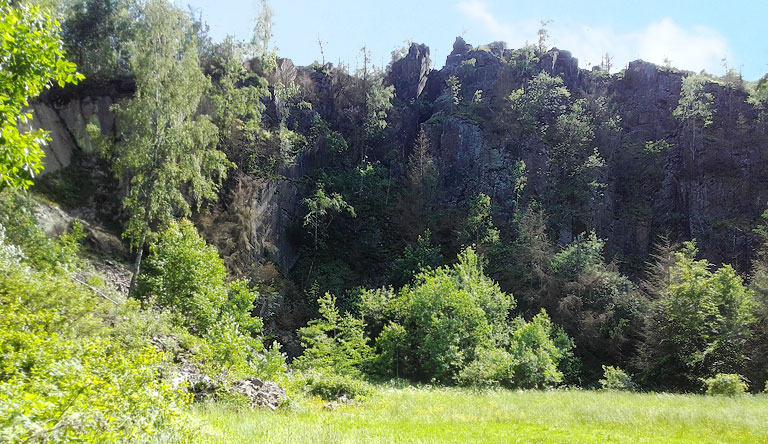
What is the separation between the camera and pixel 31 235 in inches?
686

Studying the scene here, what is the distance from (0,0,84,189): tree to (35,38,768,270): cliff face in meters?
32.2

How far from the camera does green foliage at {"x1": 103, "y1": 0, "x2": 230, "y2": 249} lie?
900 inches

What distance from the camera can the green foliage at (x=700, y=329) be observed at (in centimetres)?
2428

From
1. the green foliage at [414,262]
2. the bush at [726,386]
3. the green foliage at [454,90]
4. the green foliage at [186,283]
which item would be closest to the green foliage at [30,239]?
the green foliage at [186,283]

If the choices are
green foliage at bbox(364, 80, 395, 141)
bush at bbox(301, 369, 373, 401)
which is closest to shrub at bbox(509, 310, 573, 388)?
bush at bbox(301, 369, 373, 401)

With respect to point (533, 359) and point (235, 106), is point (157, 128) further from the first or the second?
point (533, 359)

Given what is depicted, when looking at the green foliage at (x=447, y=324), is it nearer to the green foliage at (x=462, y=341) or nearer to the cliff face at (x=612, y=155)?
the green foliage at (x=462, y=341)

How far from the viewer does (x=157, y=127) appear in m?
23.2

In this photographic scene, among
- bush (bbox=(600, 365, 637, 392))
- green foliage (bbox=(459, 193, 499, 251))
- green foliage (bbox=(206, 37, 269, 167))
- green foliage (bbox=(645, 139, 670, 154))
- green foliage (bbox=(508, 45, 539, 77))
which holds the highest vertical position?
green foliage (bbox=(508, 45, 539, 77))

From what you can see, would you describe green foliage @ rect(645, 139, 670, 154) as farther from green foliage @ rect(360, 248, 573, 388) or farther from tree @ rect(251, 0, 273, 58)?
tree @ rect(251, 0, 273, 58)

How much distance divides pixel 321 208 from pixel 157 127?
19.4 meters

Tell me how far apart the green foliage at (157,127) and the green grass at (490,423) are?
15400mm

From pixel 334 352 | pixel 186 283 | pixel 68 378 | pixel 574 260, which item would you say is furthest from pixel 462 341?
pixel 68 378

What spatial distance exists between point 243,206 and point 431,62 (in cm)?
4013
